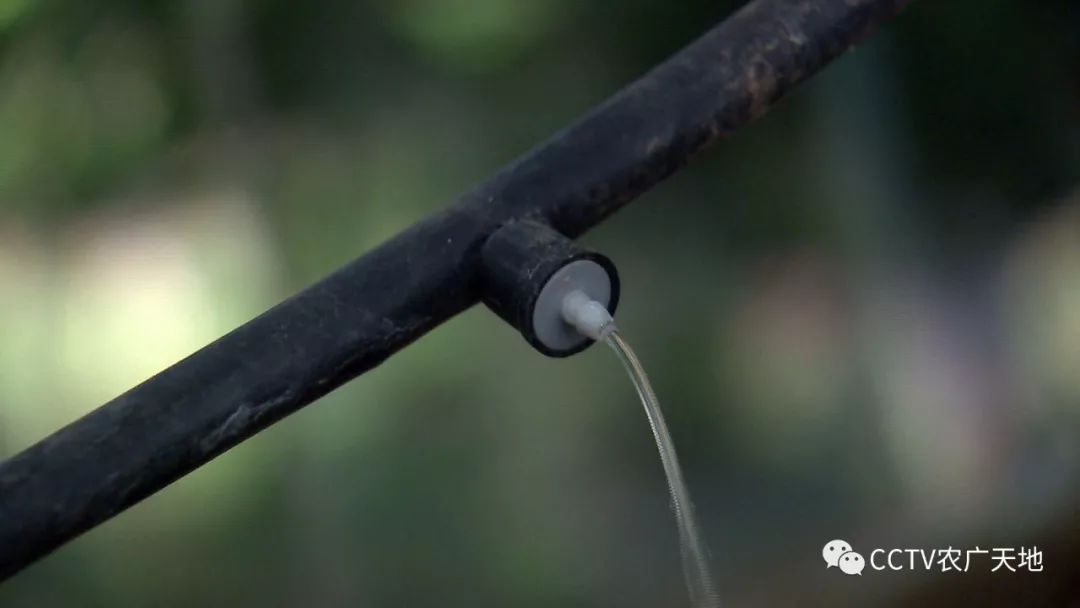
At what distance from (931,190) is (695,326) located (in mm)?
232

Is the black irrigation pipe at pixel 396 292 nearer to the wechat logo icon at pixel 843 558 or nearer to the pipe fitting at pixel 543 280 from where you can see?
the pipe fitting at pixel 543 280

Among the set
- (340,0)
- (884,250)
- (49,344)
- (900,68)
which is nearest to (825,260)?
(884,250)

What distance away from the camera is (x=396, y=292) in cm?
29

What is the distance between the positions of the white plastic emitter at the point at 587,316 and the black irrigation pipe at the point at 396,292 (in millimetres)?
34

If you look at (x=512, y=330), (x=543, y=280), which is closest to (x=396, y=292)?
(x=543, y=280)

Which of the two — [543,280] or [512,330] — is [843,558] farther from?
[543,280]

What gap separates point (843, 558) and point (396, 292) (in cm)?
50

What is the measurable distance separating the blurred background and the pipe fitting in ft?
1.41

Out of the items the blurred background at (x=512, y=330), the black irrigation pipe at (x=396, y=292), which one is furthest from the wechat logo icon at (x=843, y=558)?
the black irrigation pipe at (x=396, y=292)

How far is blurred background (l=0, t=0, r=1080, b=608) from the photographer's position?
684 mm

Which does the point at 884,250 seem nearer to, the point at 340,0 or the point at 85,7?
the point at 340,0

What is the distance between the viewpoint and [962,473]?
69cm

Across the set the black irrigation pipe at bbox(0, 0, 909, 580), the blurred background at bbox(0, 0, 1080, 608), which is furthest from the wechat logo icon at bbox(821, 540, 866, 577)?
the black irrigation pipe at bbox(0, 0, 909, 580)

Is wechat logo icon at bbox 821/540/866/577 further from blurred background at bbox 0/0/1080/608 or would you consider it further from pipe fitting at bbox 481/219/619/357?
pipe fitting at bbox 481/219/619/357
